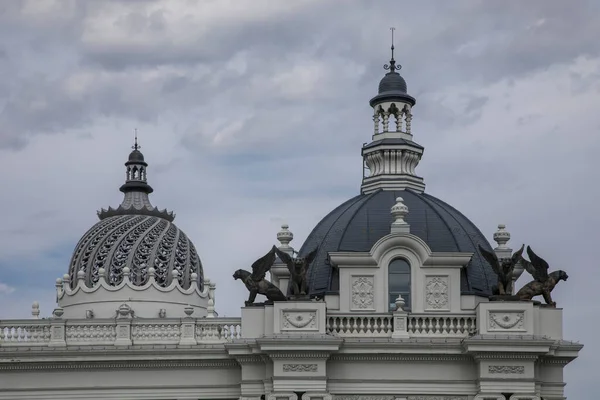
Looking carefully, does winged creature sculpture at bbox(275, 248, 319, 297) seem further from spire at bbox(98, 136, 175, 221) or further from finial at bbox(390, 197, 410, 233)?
spire at bbox(98, 136, 175, 221)

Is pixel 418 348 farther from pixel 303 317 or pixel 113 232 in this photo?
pixel 113 232

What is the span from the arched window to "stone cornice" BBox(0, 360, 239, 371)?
5699mm

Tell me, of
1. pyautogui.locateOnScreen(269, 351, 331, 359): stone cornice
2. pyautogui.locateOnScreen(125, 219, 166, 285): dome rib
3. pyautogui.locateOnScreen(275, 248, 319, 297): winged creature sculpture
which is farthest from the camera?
pyautogui.locateOnScreen(125, 219, 166, 285): dome rib

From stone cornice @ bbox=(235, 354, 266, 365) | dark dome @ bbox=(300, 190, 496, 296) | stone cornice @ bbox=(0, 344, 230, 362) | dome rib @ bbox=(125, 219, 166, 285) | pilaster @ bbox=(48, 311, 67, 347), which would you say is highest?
dome rib @ bbox=(125, 219, 166, 285)

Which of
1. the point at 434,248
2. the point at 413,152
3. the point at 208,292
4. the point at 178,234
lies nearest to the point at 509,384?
the point at 434,248

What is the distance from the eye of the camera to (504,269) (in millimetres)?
62156

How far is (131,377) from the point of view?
205 ft

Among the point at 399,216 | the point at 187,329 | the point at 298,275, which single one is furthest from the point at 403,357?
the point at 187,329

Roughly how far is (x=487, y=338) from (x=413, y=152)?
11.3 metres

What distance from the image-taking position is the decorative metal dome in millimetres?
81000

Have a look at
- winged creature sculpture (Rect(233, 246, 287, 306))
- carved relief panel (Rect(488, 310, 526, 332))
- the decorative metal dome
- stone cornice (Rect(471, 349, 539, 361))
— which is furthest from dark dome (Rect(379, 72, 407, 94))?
the decorative metal dome

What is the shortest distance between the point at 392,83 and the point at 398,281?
409 inches

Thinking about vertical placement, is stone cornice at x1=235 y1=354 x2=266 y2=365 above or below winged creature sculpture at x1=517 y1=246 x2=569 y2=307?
below

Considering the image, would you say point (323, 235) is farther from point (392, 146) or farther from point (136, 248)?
point (136, 248)
